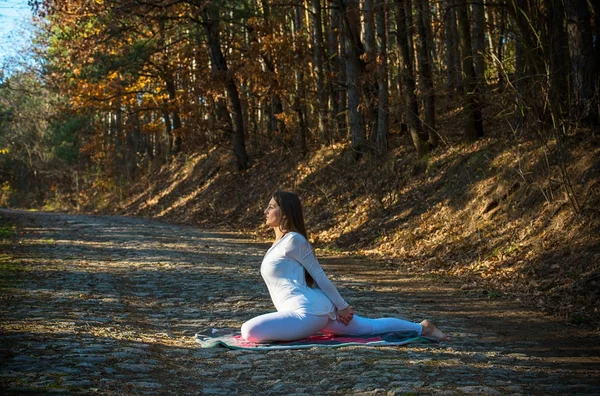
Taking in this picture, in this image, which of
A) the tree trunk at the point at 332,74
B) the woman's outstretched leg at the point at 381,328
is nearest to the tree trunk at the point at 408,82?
the tree trunk at the point at 332,74

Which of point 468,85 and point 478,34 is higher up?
point 478,34

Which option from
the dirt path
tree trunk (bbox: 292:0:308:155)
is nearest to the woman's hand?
the dirt path

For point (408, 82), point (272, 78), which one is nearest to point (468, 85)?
point (408, 82)

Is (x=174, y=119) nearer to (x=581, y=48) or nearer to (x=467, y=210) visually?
(x=467, y=210)

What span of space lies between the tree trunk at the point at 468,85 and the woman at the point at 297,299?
35.6 ft

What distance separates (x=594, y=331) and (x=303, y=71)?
2116 cm

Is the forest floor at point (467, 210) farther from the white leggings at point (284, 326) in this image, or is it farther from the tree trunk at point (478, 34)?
the white leggings at point (284, 326)

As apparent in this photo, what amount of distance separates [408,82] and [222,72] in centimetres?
1064

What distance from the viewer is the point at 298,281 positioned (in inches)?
306

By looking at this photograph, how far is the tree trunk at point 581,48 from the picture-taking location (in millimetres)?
14773

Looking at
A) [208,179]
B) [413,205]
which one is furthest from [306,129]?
[413,205]

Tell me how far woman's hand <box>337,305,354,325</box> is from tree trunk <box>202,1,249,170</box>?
22.1 meters

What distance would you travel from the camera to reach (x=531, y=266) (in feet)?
39.7

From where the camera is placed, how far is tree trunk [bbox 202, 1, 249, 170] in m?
29.4
